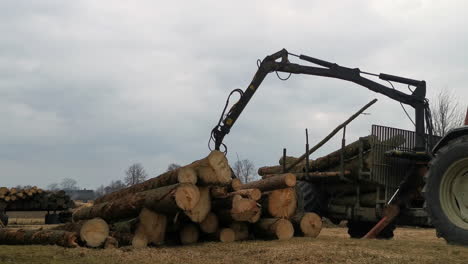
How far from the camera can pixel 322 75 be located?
43.1 feet

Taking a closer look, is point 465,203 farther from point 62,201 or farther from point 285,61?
point 62,201

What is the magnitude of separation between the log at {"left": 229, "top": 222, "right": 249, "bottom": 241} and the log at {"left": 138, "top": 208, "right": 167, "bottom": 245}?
131 cm

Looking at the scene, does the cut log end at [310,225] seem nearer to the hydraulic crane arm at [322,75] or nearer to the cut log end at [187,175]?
the cut log end at [187,175]

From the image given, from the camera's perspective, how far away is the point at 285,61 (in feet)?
43.4

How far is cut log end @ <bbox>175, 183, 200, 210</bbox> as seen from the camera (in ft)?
28.4

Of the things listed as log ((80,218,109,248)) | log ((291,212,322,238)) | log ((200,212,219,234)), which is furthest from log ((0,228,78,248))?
log ((291,212,322,238))

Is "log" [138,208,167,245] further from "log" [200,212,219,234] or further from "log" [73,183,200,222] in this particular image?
"log" [200,212,219,234]

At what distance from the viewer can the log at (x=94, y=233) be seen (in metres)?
8.91

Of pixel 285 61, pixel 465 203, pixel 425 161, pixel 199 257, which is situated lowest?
pixel 199 257

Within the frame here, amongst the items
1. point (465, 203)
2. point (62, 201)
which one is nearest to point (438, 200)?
point (465, 203)

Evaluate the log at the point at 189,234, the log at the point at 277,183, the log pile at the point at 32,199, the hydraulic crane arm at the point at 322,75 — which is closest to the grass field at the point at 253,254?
the log at the point at 189,234

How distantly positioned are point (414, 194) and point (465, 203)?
3.46 metres

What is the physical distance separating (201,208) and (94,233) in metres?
1.88

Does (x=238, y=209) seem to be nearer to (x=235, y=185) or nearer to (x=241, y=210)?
(x=241, y=210)
